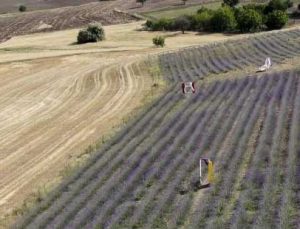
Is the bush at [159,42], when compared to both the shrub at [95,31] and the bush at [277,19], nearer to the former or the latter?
the shrub at [95,31]

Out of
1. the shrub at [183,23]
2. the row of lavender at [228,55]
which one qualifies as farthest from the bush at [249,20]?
the row of lavender at [228,55]

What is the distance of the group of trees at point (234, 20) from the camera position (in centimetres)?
6128

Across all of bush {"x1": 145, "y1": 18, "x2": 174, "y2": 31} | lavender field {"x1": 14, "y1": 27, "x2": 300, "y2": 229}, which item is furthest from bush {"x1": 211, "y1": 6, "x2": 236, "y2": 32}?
lavender field {"x1": 14, "y1": 27, "x2": 300, "y2": 229}

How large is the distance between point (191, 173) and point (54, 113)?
14.1 meters

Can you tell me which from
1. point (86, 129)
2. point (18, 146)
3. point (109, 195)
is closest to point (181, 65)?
point (86, 129)

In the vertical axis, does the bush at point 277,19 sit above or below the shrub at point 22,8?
below

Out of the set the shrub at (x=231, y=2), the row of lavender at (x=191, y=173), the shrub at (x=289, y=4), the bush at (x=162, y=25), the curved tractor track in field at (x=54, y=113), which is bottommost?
the curved tractor track in field at (x=54, y=113)

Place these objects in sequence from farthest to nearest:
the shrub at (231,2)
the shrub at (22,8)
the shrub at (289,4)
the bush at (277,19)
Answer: the shrub at (22,8) < the shrub at (231,2) < the shrub at (289,4) < the bush at (277,19)

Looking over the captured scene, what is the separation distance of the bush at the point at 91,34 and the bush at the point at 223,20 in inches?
Result: 520

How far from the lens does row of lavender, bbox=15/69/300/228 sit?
48.0ft

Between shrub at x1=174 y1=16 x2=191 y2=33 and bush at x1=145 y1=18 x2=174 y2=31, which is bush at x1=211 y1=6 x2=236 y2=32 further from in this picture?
bush at x1=145 y1=18 x2=174 y2=31

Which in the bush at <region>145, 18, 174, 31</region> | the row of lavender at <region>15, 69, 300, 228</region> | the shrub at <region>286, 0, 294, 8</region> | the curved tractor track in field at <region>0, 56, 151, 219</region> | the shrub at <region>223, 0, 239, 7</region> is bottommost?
the curved tractor track in field at <region>0, 56, 151, 219</region>

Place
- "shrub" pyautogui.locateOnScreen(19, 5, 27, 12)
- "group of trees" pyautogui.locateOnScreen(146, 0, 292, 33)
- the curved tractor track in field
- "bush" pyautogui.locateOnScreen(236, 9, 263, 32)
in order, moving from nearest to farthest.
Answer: the curved tractor track in field
"bush" pyautogui.locateOnScreen(236, 9, 263, 32)
"group of trees" pyautogui.locateOnScreen(146, 0, 292, 33)
"shrub" pyautogui.locateOnScreen(19, 5, 27, 12)

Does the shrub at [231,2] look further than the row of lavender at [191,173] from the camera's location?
Yes
